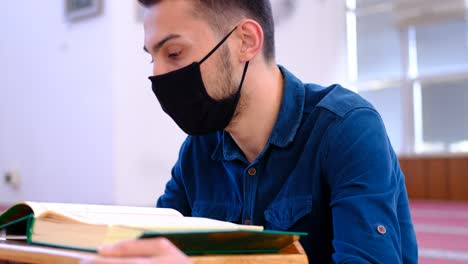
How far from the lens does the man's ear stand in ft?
3.96

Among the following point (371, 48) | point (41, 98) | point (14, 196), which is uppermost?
point (371, 48)

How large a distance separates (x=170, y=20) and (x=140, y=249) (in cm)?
62

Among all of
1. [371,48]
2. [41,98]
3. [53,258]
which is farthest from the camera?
[371,48]

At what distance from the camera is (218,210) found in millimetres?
1212

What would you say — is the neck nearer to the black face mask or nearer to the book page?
the black face mask

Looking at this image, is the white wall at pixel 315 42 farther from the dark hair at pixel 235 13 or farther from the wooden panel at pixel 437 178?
the dark hair at pixel 235 13

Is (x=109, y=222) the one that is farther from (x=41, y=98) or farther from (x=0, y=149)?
(x=0, y=149)

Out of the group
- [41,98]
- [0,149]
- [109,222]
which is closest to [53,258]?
[109,222]

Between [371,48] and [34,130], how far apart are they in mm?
4942

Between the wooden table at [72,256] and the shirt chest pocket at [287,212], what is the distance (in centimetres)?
38

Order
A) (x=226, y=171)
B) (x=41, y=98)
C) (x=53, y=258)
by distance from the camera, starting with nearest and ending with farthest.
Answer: (x=53, y=258)
(x=226, y=171)
(x=41, y=98)

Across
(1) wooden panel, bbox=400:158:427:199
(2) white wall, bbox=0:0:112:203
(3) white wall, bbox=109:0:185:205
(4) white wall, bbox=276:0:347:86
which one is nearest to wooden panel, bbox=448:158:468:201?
(1) wooden panel, bbox=400:158:427:199

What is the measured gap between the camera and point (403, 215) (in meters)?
1.13

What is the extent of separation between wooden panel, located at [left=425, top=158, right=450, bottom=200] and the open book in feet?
24.3
